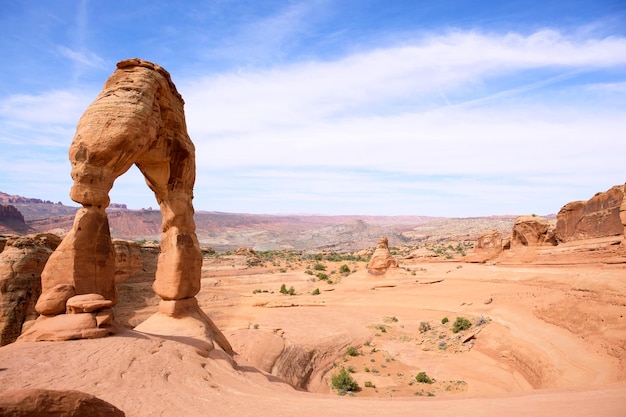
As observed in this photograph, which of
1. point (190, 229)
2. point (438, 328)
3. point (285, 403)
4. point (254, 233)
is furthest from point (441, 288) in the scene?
point (254, 233)

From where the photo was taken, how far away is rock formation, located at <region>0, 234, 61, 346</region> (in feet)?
40.4

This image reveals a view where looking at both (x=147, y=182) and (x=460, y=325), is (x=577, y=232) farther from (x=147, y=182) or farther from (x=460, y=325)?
(x=147, y=182)

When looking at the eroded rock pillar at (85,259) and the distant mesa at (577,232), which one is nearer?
the eroded rock pillar at (85,259)

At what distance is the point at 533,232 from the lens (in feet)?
91.8

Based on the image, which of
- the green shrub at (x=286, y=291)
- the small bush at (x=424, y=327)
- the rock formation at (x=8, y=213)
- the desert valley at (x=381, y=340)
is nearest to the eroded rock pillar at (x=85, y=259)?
the desert valley at (x=381, y=340)

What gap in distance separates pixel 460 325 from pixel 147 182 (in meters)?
14.4

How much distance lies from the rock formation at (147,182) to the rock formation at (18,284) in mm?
4879

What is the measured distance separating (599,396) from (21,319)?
51.2 ft

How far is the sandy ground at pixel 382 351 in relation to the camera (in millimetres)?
6180

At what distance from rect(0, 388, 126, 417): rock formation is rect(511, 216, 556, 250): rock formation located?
29.8 metres

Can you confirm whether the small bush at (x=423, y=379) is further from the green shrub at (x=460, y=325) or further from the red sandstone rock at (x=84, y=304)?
the red sandstone rock at (x=84, y=304)

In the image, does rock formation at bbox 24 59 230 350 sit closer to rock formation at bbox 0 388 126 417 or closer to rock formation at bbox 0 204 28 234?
rock formation at bbox 0 388 126 417

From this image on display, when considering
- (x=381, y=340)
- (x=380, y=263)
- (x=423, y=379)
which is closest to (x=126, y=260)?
(x=381, y=340)

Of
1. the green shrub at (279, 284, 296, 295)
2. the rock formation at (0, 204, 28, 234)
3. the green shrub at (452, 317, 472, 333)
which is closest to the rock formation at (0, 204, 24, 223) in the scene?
the rock formation at (0, 204, 28, 234)
